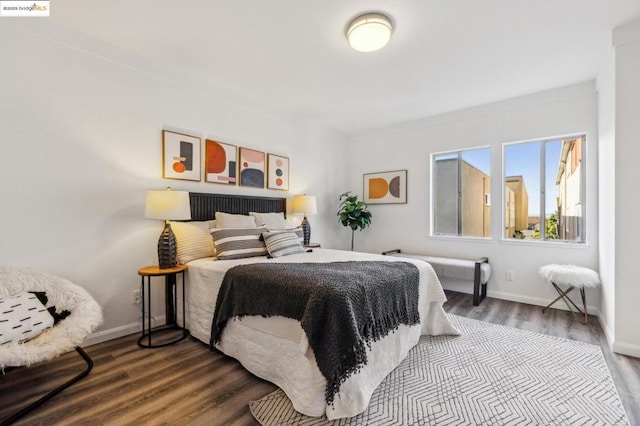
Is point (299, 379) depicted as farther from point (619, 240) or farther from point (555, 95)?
point (555, 95)

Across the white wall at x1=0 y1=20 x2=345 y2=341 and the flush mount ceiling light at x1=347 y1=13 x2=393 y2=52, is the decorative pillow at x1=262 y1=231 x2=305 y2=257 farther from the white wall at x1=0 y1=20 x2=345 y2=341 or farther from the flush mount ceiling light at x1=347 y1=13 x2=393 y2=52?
the flush mount ceiling light at x1=347 y1=13 x2=393 y2=52

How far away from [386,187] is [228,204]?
2683 millimetres

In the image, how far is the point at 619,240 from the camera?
2324mm

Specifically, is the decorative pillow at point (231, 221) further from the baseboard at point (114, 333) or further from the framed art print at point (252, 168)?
the baseboard at point (114, 333)

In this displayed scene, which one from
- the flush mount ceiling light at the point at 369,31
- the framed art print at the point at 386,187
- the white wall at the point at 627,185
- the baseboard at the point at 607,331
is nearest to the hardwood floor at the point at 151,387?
the baseboard at the point at 607,331

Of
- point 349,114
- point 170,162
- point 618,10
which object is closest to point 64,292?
point 170,162

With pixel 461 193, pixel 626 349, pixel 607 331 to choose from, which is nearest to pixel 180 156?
pixel 461 193

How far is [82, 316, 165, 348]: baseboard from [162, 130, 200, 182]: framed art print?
145 cm

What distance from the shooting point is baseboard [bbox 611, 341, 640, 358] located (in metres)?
2.23

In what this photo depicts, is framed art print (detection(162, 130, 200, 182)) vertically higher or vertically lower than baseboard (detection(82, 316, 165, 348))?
higher

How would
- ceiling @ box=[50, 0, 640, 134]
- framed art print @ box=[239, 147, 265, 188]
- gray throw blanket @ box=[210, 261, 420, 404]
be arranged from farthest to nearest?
framed art print @ box=[239, 147, 265, 188], ceiling @ box=[50, 0, 640, 134], gray throw blanket @ box=[210, 261, 420, 404]

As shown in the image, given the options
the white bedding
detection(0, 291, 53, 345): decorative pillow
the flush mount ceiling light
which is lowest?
the white bedding

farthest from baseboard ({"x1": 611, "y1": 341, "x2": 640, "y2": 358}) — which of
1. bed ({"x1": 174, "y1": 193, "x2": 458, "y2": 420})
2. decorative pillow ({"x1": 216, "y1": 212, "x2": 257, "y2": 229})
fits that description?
decorative pillow ({"x1": 216, "y1": 212, "x2": 257, "y2": 229})

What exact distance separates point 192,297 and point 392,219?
3.33 metres
